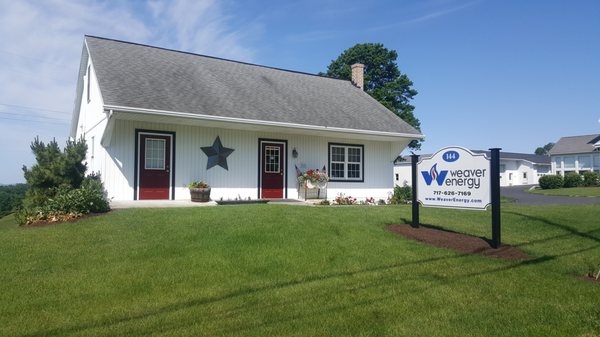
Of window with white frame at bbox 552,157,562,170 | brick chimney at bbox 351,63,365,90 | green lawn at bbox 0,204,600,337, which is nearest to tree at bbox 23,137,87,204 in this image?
green lawn at bbox 0,204,600,337

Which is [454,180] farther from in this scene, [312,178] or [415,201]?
[312,178]

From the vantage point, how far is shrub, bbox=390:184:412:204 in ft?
59.5

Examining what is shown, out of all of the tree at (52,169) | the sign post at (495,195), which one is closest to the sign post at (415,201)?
the sign post at (495,195)

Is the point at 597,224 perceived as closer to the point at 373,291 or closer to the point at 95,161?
the point at 373,291

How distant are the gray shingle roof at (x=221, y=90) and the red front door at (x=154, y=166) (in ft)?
4.45

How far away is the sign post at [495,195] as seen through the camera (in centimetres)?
788

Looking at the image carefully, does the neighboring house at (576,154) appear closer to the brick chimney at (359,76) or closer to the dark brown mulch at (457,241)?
the brick chimney at (359,76)

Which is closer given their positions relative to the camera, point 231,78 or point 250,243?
point 250,243

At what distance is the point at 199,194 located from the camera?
13898 mm

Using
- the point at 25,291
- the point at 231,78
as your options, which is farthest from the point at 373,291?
the point at 231,78

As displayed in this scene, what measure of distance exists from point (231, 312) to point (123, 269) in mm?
2316

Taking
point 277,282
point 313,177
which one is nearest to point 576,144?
point 313,177

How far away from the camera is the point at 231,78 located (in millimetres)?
18219

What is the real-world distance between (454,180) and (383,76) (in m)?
26.9
